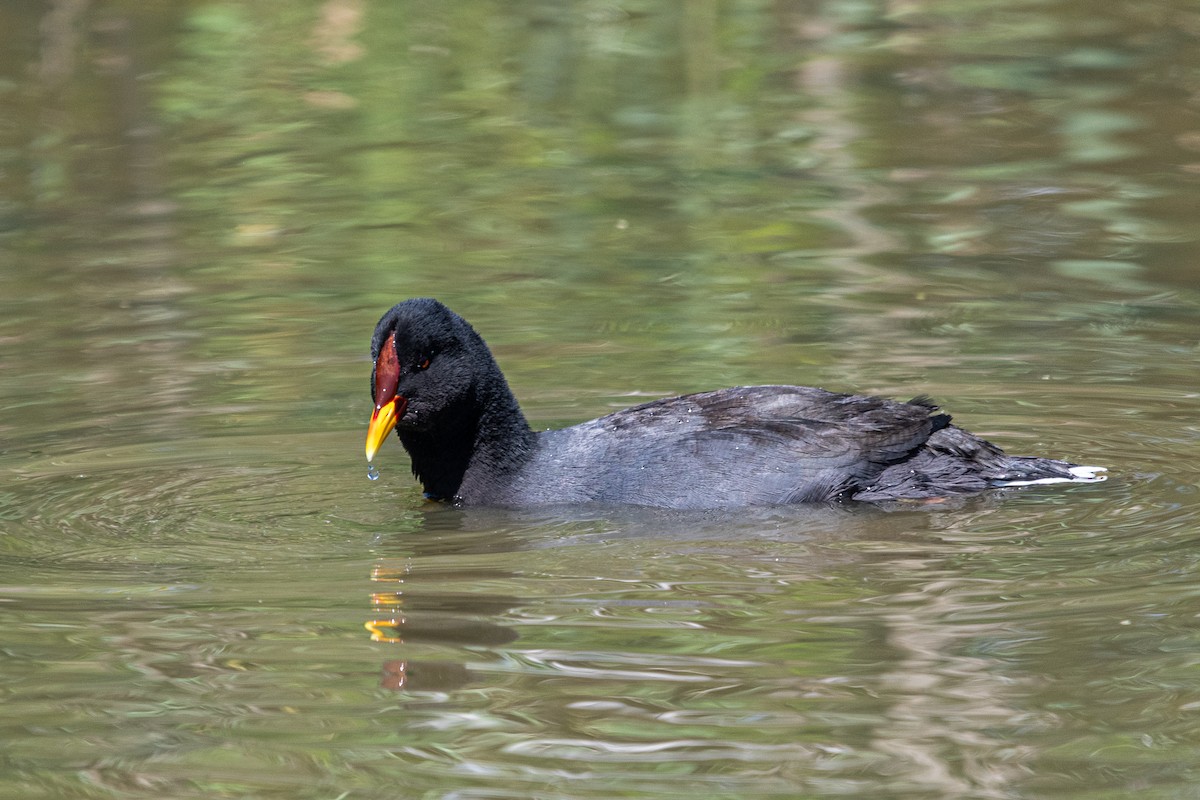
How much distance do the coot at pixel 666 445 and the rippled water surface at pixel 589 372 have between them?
15cm

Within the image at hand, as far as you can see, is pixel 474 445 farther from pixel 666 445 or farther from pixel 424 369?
pixel 666 445

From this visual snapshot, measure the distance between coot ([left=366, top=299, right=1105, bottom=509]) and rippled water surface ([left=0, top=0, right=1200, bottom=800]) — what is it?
15 centimetres

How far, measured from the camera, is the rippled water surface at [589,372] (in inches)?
199

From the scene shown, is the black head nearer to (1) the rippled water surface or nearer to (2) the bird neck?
(2) the bird neck

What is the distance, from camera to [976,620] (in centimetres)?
575

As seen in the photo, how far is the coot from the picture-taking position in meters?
7.24

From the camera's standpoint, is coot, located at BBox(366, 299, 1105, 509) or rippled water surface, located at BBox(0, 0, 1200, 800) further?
coot, located at BBox(366, 299, 1105, 509)

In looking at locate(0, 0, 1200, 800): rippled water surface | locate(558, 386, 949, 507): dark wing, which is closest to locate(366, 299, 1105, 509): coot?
locate(558, 386, 949, 507): dark wing

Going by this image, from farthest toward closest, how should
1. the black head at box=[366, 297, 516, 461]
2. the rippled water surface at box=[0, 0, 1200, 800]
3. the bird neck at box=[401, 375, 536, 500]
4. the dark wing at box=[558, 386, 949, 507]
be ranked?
the bird neck at box=[401, 375, 536, 500], the black head at box=[366, 297, 516, 461], the dark wing at box=[558, 386, 949, 507], the rippled water surface at box=[0, 0, 1200, 800]

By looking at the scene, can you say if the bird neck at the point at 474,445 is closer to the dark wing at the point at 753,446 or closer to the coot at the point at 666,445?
the coot at the point at 666,445

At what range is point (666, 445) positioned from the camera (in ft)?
24.1

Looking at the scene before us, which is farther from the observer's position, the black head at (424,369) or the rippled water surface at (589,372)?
the black head at (424,369)

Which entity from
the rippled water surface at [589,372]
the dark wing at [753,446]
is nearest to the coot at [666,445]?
the dark wing at [753,446]

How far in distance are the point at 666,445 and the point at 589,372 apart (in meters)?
2.21
